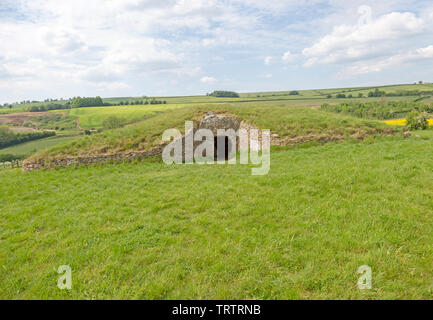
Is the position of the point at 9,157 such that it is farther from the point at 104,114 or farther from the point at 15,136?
the point at 104,114

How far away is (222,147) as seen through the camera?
15641mm

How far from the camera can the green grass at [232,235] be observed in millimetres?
3682

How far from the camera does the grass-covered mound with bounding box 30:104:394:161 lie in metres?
13.9

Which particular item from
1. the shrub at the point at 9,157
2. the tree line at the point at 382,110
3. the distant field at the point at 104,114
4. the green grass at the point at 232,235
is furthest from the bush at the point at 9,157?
the tree line at the point at 382,110

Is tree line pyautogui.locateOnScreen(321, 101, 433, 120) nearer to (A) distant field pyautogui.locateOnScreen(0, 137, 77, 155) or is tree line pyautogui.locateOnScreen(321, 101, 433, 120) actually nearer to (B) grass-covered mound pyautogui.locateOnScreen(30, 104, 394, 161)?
(B) grass-covered mound pyautogui.locateOnScreen(30, 104, 394, 161)

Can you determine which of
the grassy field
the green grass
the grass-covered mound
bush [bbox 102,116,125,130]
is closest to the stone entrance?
the grass-covered mound

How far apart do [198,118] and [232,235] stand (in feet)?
42.1

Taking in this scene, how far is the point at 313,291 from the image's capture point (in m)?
3.48

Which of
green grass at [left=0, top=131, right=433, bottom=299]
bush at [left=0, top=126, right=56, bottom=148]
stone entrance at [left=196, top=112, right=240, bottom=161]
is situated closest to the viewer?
green grass at [left=0, top=131, right=433, bottom=299]

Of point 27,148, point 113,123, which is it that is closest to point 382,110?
point 113,123

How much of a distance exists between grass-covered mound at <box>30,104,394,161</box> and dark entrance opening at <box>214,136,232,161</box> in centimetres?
254

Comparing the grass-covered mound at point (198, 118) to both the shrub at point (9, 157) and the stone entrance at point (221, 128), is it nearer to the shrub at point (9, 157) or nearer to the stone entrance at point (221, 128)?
the stone entrance at point (221, 128)
